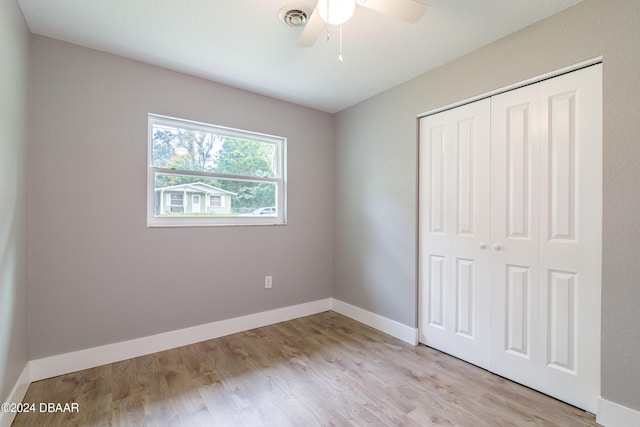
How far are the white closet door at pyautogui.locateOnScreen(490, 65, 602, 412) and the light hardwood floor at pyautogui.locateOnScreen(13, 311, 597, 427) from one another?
23cm

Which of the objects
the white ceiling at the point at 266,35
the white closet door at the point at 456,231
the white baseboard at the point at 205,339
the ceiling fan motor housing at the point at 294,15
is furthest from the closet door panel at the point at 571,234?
the ceiling fan motor housing at the point at 294,15

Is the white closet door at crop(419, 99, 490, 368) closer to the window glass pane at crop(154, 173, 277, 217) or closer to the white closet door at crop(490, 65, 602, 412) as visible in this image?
the white closet door at crop(490, 65, 602, 412)

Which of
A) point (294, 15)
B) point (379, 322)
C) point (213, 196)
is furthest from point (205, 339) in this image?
point (294, 15)

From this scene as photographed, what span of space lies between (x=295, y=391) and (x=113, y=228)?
183cm

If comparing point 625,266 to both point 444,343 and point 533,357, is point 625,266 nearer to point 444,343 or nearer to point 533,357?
point 533,357

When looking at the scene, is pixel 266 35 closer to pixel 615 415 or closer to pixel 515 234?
pixel 515 234

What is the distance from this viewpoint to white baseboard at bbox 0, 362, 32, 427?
145cm

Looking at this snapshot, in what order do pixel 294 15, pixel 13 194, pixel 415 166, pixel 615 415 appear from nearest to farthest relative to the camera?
pixel 615 415, pixel 13 194, pixel 294 15, pixel 415 166

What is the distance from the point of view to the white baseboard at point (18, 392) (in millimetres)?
1452

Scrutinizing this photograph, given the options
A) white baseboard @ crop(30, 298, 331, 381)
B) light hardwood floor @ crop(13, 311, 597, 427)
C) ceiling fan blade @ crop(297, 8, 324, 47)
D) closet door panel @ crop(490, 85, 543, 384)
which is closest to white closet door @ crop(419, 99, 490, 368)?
closet door panel @ crop(490, 85, 543, 384)

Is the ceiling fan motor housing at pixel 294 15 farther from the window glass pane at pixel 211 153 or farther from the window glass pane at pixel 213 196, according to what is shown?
the window glass pane at pixel 213 196

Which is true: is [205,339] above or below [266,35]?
below

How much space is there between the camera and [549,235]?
1.82 m

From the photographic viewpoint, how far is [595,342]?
1.63m
